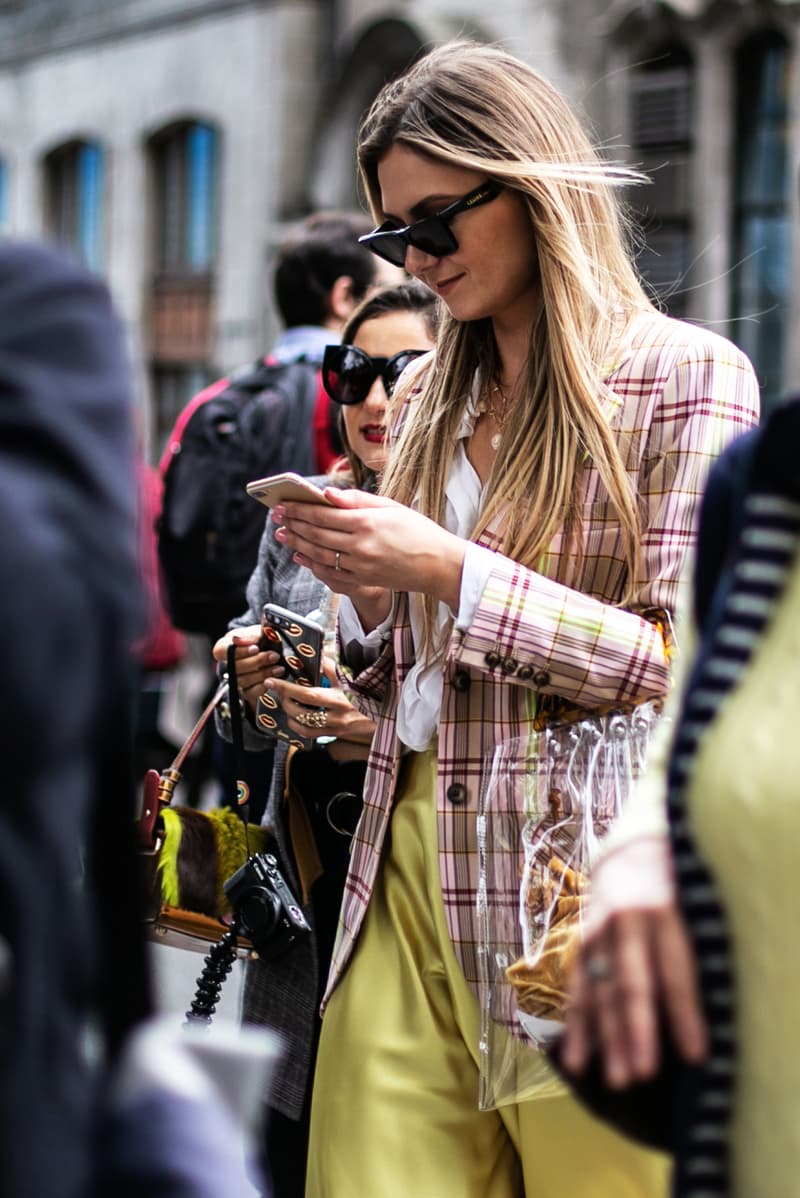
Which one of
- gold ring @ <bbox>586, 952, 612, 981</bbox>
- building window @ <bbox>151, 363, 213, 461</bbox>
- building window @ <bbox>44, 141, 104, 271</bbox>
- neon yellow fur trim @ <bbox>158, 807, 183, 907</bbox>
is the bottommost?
neon yellow fur trim @ <bbox>158, 807, 183, 907</bbox>

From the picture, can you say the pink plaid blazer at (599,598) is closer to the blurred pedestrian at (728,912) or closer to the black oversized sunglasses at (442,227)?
the black oversized sunglasses at (442,227)

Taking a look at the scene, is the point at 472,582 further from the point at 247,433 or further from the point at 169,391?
the point at 169,391

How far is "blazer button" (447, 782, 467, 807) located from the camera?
2795 millimetres

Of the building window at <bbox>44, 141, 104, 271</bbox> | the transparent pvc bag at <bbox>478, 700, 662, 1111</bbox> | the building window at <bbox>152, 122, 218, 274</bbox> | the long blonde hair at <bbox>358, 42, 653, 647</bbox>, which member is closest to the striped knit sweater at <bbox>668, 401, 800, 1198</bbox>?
the transparent pvc bag at <bbox>478, 700, 662, 1111</bbox>

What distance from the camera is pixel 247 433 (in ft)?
17.4

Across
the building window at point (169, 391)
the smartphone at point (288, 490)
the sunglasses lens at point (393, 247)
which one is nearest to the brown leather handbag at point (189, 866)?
the smartphone at point (288, 490)

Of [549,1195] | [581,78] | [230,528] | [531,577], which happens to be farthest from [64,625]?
[581,78]

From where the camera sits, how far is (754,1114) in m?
1.55

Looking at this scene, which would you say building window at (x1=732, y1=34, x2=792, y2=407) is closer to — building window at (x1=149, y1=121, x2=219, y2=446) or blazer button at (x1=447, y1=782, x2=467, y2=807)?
building window at (x1=149, y1=121, x2=219, y2=446)

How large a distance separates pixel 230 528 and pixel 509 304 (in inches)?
103

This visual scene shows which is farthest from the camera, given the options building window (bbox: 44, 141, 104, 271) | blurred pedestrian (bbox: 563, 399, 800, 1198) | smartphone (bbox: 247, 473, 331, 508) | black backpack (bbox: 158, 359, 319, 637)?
building window (bbox: 44, 141, 104, 271)

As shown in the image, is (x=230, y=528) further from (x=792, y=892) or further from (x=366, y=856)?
(x=792, y=892)

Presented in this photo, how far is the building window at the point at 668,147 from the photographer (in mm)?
11531

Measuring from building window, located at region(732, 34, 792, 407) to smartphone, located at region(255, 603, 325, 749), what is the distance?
8.19 metres
